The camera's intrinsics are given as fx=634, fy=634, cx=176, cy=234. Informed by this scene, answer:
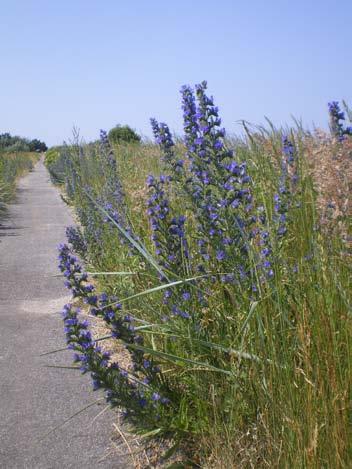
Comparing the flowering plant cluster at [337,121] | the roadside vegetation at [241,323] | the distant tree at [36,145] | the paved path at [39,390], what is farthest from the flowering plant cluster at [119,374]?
the distant tree at [36,145]

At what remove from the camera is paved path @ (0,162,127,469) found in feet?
9.21

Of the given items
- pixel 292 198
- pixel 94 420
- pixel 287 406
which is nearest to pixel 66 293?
pixel 94 420

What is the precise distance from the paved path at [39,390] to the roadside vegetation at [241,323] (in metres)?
0.27

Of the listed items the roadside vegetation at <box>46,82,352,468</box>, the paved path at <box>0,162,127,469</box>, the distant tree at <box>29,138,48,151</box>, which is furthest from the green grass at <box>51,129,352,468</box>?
the distant tree at <box>29,138,48,151</box>

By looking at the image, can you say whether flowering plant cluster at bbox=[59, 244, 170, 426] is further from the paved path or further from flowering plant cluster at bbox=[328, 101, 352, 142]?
flowering plant cluster at bbox=[328, 101, 352, 142]

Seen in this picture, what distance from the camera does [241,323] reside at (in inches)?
108

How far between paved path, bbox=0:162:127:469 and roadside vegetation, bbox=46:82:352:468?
0.89 ft

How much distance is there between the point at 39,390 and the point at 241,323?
53.1 inches

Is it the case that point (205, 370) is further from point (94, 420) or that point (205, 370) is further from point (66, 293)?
point (66, 293)

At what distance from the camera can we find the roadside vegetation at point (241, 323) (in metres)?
2.09

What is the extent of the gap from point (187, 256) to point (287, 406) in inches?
48.0

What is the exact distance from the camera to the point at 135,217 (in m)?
6.32

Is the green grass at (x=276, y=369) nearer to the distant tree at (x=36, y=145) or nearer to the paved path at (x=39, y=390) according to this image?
the paved path at (x=39, y=390)

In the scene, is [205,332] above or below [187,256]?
below
